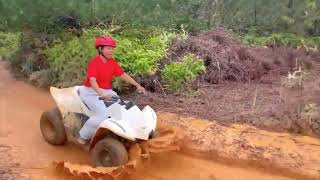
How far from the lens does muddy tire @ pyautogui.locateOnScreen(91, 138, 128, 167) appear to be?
5.73 metres

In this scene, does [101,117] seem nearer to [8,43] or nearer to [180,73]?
[180,73]

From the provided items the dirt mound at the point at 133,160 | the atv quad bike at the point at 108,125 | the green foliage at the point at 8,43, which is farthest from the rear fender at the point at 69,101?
the green foliage at the point at 8,43

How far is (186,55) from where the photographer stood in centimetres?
903

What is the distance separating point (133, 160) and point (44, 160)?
1.50 m

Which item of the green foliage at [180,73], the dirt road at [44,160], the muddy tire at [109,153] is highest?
the green foliage at [180,73]

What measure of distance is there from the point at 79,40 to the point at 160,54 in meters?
1.84

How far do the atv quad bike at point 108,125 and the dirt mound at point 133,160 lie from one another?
0.11m

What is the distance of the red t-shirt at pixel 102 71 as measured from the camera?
20.3 ft

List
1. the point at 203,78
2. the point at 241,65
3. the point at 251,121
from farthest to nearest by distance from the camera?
the point at 241,65 < the point at 203,78 < the point at 251,121

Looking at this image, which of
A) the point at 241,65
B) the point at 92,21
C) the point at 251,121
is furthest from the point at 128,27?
the point at 251,121

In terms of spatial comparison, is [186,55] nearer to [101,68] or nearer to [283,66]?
[283,66]

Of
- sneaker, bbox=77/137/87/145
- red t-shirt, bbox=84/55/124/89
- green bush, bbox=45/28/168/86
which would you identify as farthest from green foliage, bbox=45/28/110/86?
sneaker, bbox=77/137/87/145

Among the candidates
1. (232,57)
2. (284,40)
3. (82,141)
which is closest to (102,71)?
(82,141)

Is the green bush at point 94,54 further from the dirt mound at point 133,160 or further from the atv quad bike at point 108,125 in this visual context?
the dirt mound at point 133,160
